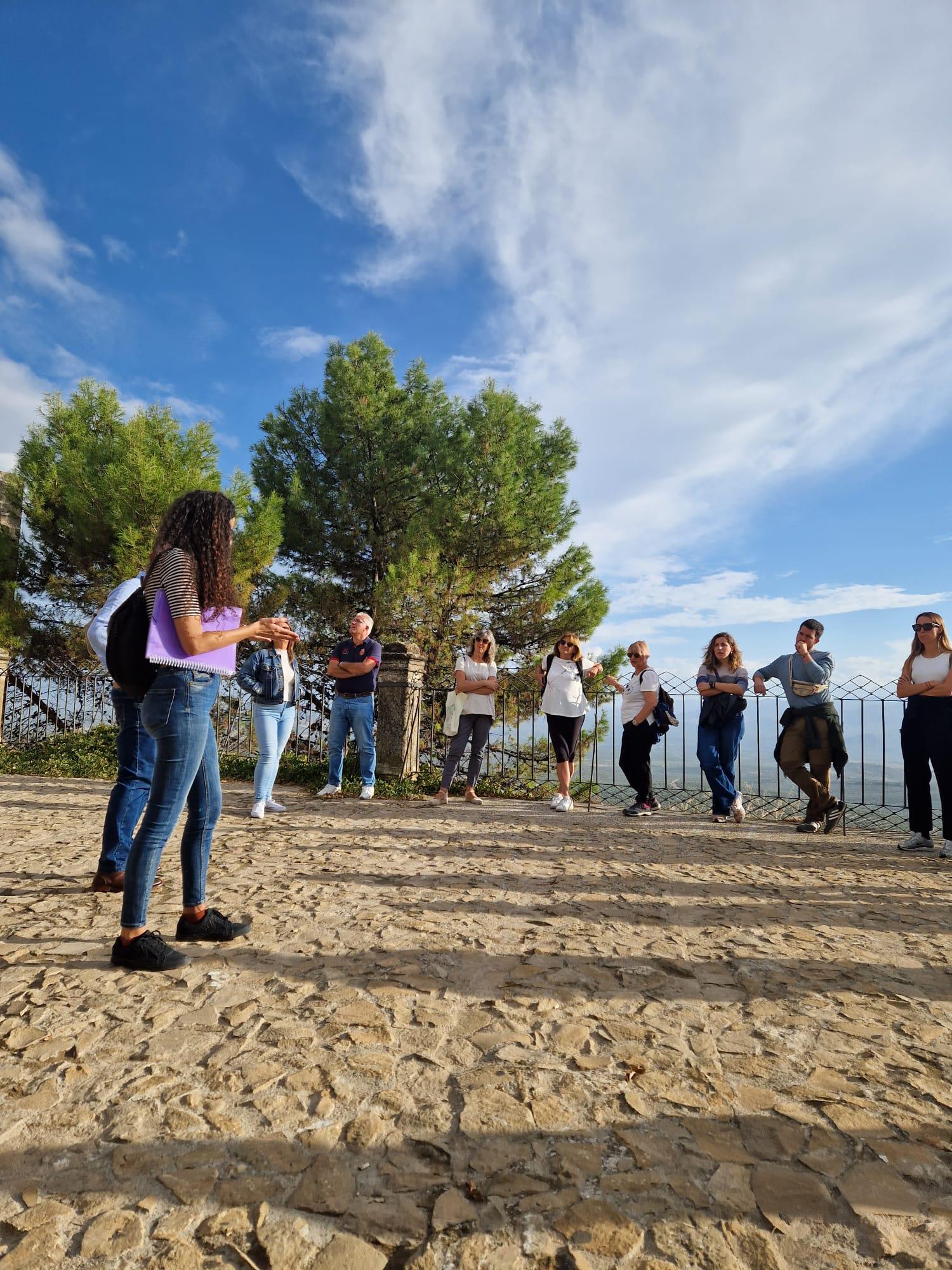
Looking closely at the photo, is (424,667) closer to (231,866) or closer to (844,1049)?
(231,866)

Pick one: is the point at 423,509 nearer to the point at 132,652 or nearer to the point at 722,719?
the point at 722,719

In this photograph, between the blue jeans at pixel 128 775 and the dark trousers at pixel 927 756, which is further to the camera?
the dark trousers at pixel 927 756

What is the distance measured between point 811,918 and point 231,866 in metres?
3.43

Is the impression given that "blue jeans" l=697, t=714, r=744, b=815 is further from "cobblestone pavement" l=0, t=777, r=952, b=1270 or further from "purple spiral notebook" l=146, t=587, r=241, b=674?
"purple spiral notebook" l=146, t=587, r=241, b=674

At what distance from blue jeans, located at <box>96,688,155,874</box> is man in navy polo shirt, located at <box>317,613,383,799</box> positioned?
359 centimetres

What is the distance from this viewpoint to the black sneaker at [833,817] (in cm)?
680

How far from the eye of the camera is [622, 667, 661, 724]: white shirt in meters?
7.33

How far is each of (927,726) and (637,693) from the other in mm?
2574

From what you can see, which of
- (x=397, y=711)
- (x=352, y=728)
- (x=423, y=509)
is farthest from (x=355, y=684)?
(x=423, y=509)

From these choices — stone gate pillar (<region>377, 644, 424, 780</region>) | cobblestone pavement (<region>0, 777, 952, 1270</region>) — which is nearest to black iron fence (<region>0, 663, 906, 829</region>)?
stone gate pillar (<region>377, 644, 424, 780</region>)

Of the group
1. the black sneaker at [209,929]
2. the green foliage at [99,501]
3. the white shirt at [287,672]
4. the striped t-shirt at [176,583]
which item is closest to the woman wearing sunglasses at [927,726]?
the white shirt at [287,672]

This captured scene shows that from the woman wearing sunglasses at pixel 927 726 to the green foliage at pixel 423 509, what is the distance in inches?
276

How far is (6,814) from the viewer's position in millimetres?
6395

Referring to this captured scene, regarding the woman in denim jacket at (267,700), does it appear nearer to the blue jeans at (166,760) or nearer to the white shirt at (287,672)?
the white shirt at (287,672)
